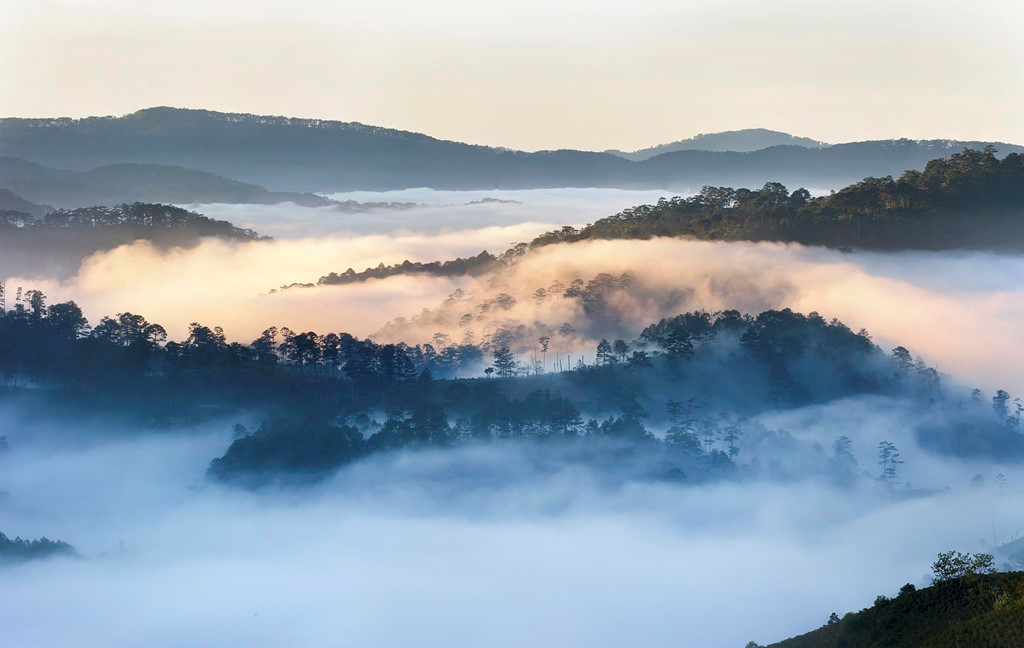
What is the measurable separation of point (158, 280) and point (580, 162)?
2075 inches

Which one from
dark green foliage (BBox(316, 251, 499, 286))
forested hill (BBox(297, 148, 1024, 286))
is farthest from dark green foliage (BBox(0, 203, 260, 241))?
forested hill (BBox(297, 148, 1024, 286))

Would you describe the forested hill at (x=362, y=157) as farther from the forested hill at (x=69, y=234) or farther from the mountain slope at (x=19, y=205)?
the forested hill at (x=69, y=234)

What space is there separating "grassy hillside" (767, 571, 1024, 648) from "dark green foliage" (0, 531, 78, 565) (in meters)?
46.9

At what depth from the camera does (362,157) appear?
160 m

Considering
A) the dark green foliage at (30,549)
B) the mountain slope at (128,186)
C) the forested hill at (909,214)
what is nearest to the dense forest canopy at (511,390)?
the forested hill at (909,214)

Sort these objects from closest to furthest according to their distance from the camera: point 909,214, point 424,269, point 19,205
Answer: point 909,214 → point 424,269 → point 19,205

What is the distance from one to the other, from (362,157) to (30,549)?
3362 inches

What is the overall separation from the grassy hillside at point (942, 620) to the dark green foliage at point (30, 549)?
154 ft

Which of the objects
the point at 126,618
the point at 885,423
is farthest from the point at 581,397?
the point at 126,618

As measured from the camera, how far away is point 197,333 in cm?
9719

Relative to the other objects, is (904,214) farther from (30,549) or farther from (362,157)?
(362,157)

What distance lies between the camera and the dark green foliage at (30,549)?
8019cm

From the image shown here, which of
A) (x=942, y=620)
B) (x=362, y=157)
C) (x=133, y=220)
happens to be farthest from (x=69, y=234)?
(x=942, y=620)

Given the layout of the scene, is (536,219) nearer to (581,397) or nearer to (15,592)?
(581,397)
